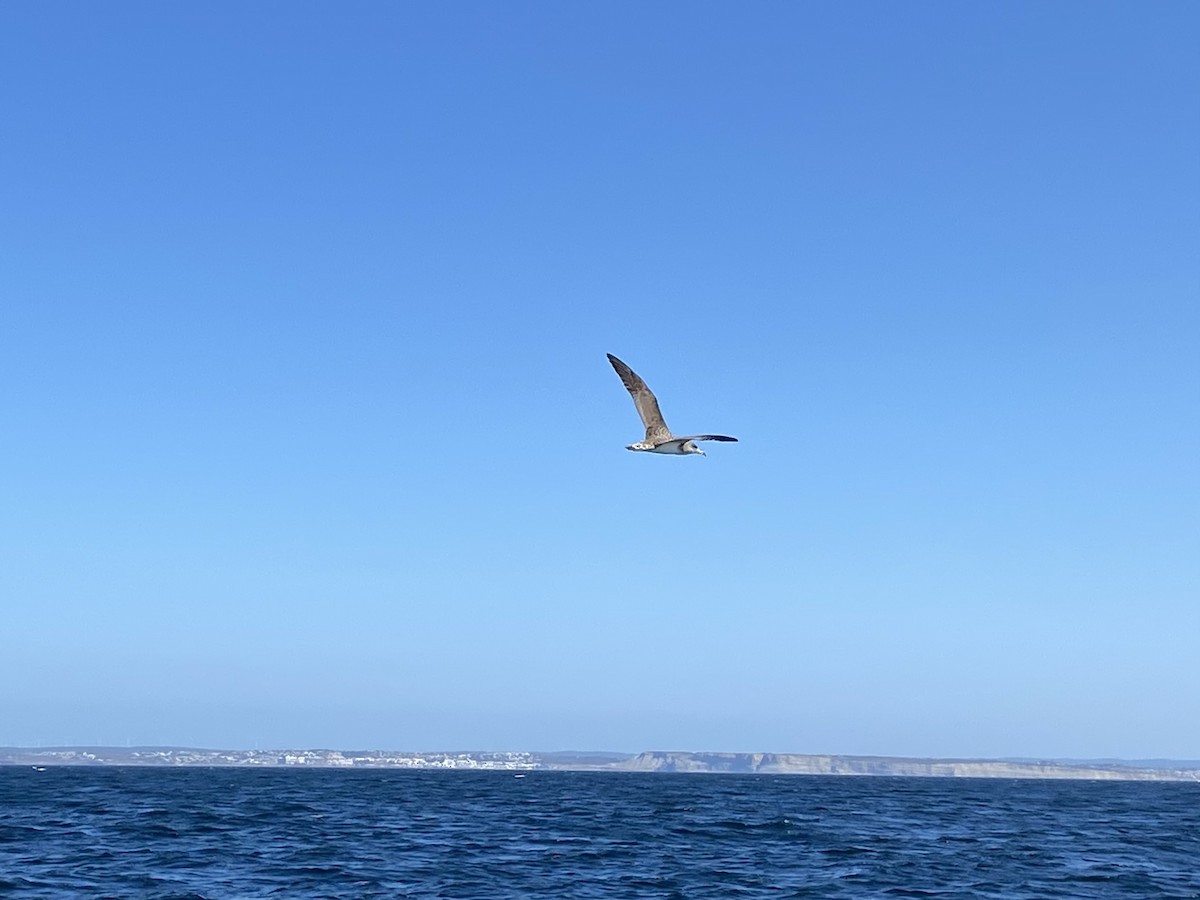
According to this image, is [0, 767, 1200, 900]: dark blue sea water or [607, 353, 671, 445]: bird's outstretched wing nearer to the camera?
[607, 353, 671, 445]: bird's outstretched wing

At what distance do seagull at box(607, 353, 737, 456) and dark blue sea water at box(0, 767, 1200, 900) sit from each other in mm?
11998

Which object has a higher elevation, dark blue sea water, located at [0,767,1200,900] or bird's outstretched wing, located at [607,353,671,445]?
bird's outstretched wing, located at [607,353,671,445]

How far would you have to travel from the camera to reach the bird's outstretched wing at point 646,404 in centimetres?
3041

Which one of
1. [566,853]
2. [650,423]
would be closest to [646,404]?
[650,423]

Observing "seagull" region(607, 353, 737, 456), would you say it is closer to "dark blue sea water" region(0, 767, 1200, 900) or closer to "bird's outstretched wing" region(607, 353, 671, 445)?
"bird's outstretched wing" region(607, 353, 671, 445)

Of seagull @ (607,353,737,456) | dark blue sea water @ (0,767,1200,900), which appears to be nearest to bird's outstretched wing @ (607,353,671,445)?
seagull @ (607,353,737,456)

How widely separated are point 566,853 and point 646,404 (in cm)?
1886

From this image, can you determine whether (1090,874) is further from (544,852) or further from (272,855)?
(272,855)

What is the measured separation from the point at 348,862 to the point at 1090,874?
944 inches

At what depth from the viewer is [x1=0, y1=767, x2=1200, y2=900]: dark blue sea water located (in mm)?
32594

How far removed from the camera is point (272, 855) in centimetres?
3903

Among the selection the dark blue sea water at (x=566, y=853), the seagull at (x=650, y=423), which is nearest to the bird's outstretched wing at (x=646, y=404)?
the seagull at (x=650, y=423)

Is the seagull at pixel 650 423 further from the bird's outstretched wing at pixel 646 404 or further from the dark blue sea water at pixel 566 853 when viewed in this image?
the dark blue sea water at pixel 566 853

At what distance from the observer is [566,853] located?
41188 millimetres
